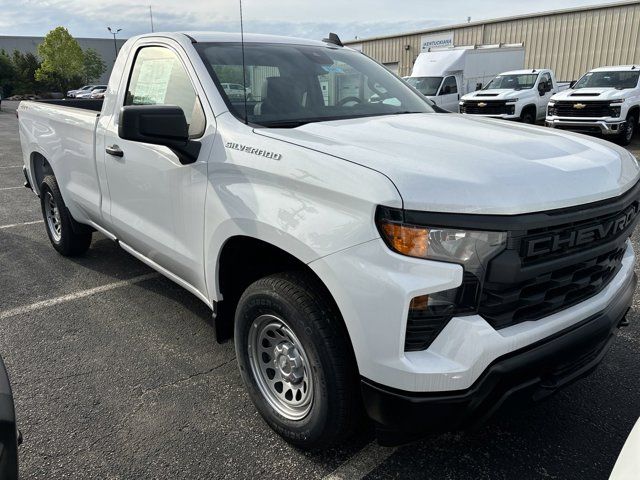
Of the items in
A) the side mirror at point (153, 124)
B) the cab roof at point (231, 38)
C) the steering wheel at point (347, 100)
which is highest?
the cab roof at point (231, 38)

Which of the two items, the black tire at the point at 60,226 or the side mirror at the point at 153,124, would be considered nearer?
the side mirror at the point at 153,124

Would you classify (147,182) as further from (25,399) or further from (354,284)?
(354,284)

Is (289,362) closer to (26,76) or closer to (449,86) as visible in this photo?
(449,86)

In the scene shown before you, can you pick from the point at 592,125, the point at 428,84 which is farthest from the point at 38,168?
the point at 428,84

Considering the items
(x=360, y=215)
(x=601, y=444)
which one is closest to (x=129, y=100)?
(x=360, y=215)

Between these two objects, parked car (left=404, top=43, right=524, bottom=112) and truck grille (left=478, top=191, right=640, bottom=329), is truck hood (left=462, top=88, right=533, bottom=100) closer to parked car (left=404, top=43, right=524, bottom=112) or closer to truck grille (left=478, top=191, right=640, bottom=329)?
parked car (left=404, top=43, right=524, bottom=112)

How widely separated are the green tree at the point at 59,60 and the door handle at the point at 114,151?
68.3 meters

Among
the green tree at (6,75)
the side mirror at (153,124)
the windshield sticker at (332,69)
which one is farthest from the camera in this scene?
the green tree at (6,75)

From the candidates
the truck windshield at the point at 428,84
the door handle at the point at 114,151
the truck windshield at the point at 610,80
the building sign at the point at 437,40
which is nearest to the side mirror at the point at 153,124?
the door handle at the point at 114,151

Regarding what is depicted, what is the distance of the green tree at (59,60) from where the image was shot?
62344 millimetres

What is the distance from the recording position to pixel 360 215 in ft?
6.23

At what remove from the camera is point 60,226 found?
498cm

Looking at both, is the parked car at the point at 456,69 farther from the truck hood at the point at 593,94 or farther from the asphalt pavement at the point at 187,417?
the asphalt pavement at the point at 187,417

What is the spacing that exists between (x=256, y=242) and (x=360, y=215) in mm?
730
